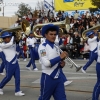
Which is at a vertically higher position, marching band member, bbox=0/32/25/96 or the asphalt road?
marching band member, bbox=0/32/25/96

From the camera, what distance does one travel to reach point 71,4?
2670cm

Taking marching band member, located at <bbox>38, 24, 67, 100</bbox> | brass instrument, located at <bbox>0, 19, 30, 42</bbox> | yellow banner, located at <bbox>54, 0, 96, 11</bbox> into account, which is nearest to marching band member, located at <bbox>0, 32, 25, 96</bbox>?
brass instrument, located at <bbox>0, 19, 30, 42</bbox>

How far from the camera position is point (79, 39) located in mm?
18797

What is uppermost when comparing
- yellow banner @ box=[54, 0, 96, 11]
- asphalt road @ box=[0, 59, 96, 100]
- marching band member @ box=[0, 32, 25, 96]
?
yellow banner @ box=[54, 0, 96, 11]

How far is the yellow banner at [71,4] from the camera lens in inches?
1041

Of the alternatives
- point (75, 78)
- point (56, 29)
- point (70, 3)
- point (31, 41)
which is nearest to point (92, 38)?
point (75, 78)

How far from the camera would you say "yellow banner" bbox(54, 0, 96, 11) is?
26447 millimetres

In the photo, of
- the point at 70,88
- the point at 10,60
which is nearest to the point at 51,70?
the point at 10,60

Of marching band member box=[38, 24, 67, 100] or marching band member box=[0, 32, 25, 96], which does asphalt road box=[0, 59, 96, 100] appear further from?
marching band member box=[38, 24, 67, 100]

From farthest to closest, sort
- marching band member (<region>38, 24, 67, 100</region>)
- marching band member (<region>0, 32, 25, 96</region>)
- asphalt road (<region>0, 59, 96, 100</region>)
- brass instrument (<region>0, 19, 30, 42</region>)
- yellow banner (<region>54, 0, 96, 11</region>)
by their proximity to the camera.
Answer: yellow banner (<region>54, 0, 96, 11</region>) → brass instrument (<region>0, 19, 30, 42</region>) → marching band member (<region>0, 32, 25, 96</region>) → asphalt road (<region>0, 59, 96, 100</region>) → marching band member (<region>38, 24, 67, 100</region>)

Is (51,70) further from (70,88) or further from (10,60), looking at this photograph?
(70,88)

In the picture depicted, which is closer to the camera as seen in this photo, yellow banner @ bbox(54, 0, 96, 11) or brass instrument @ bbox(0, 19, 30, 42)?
brass instrument @ bbox(0, 19, 30, 42)

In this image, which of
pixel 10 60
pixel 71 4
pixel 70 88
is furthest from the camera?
pixel 71 4

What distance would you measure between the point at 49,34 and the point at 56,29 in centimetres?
16
